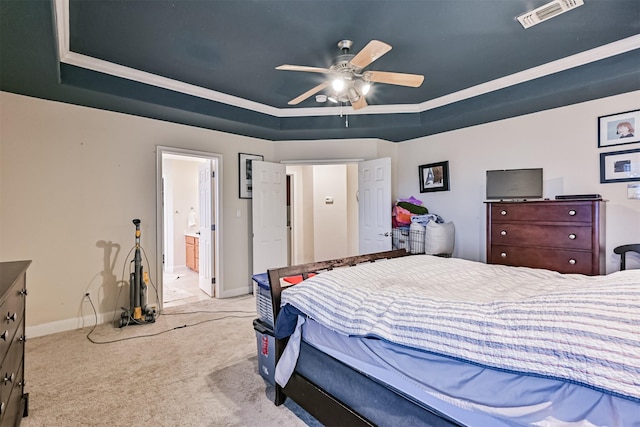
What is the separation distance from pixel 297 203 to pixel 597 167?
15.0 feet

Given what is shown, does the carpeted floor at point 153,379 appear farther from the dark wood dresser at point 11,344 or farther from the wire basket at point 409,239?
the wire basket at point 409,239

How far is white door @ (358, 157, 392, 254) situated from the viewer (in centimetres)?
437

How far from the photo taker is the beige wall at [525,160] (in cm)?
307

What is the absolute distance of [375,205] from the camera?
15.0 ft

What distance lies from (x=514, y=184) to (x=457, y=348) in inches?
126

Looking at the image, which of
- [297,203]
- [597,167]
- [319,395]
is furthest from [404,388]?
[297,203]

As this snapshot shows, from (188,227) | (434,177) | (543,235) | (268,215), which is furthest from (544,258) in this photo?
(188,227)

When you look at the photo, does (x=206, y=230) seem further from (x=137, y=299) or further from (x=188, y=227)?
(x=188, y=227)

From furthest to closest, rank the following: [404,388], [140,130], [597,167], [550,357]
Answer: [140,130], [597,167], [404,388], [550,357]

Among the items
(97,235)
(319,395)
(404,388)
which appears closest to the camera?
(404,388)

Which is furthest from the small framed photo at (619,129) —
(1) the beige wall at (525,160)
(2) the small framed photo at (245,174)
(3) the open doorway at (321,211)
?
(2) the small framed photo at (245,174)

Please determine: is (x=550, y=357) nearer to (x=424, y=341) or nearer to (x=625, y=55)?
(x=424, y=341)

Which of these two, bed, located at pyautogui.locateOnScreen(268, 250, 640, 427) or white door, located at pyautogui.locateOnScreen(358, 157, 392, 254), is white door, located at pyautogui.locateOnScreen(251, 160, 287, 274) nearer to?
white door, located at pyautogui.locateOnScreen(358, 157, 392, 254)

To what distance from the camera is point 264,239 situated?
4664mm
